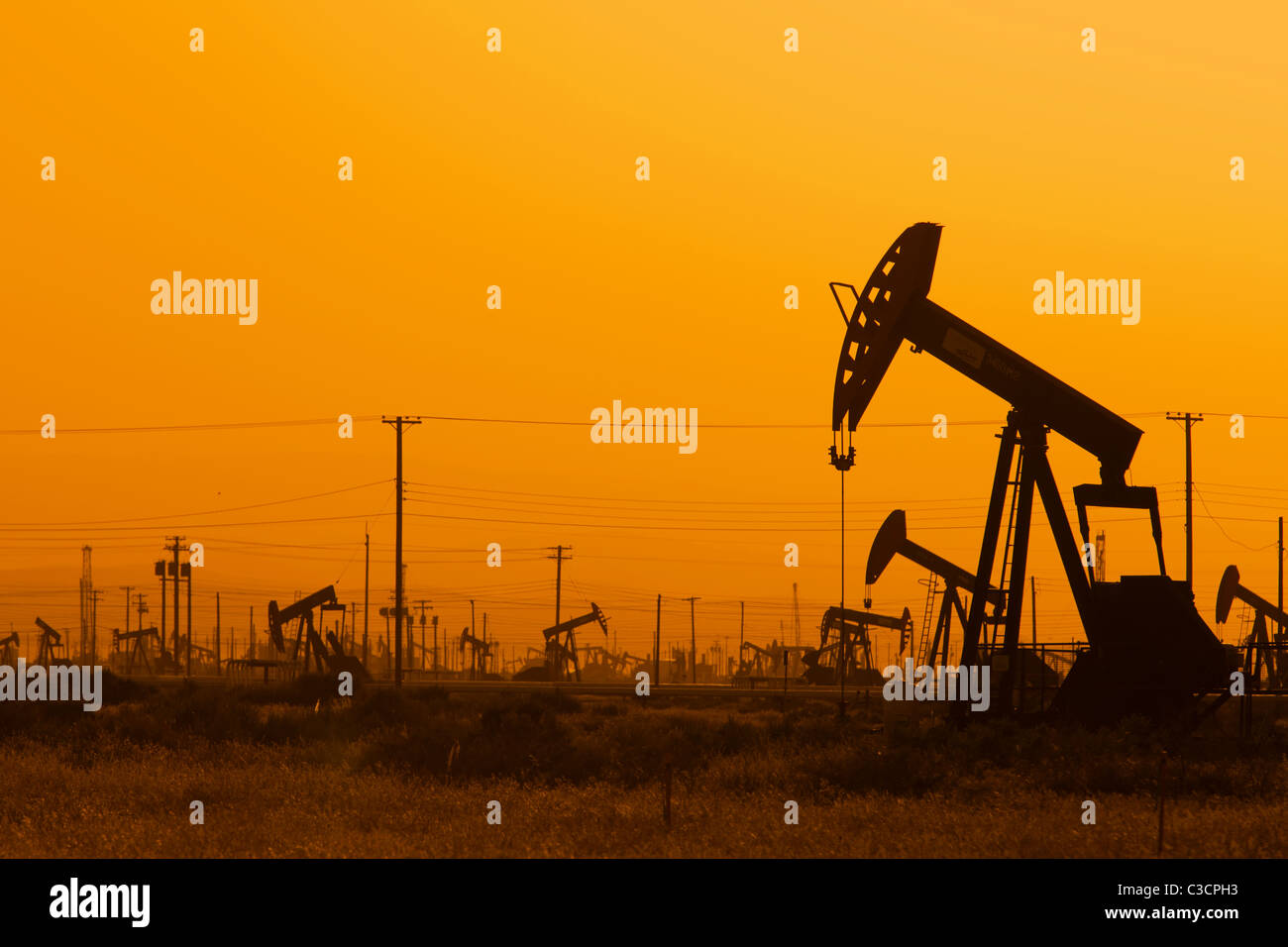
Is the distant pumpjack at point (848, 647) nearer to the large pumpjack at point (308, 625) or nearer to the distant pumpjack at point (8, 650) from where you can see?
the large pumpjack at point (308, 625)

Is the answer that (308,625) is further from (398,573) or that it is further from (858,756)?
(858,756)

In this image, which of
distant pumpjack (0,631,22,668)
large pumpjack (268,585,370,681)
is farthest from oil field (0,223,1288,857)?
distant pumpjack (0,631,22,668)

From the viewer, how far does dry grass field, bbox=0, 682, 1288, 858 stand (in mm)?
11164

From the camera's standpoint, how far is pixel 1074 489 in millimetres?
19531

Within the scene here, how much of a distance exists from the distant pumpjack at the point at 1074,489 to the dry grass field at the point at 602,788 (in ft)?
2.69

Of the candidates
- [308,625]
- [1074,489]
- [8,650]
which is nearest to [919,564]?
[1074,489]

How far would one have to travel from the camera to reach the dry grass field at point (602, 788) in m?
11.2

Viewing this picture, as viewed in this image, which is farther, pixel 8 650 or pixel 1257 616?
pixel 8 650

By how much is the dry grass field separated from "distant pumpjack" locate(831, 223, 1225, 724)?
0.82 metres

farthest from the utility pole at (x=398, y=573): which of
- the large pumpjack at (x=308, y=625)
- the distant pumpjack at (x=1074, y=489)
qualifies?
the distant pumpjack at (x=1074, y=489)

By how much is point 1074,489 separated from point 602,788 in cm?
805

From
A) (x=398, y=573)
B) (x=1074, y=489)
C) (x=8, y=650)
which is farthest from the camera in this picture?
(x=8, y=650)
